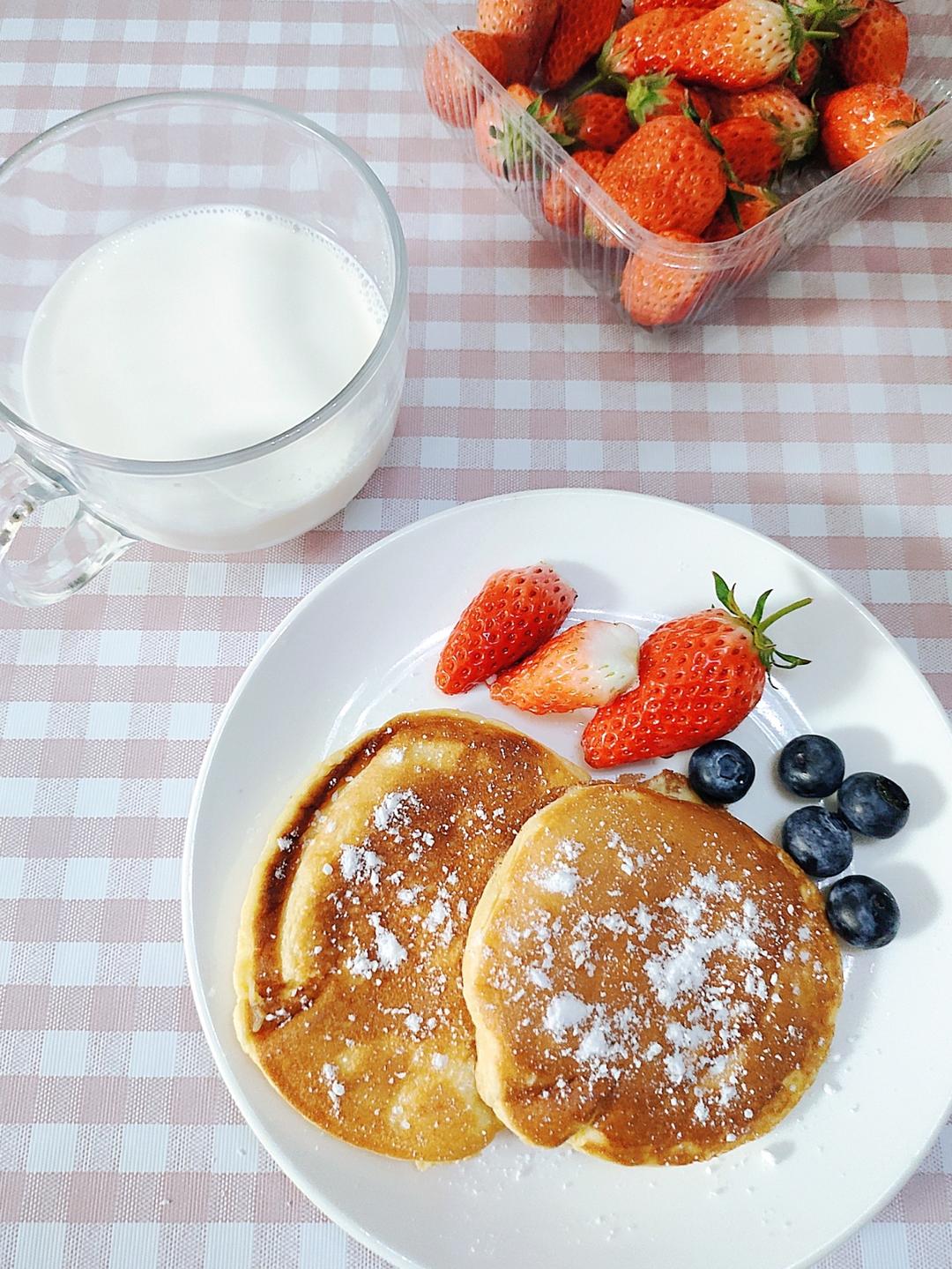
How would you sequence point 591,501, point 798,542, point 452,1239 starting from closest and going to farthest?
point 452,1239, point 591,501, point 798,542

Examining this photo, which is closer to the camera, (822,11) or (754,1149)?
(754,1149)

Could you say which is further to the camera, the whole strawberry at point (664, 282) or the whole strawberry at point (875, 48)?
the whole strawberry at point (875, 48)

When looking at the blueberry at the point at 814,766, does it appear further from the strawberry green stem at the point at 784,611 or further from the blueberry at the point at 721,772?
the strawberry green stem at the point at 784,611

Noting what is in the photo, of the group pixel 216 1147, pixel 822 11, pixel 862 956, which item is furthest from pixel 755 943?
pixel 822 11

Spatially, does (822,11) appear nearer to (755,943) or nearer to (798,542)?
(798,542)

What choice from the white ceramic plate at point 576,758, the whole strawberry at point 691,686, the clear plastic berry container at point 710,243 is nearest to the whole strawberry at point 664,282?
the clear plastic berry container at point 710,243

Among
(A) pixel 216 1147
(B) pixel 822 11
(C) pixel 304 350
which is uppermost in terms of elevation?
(B) pixel 822 11
